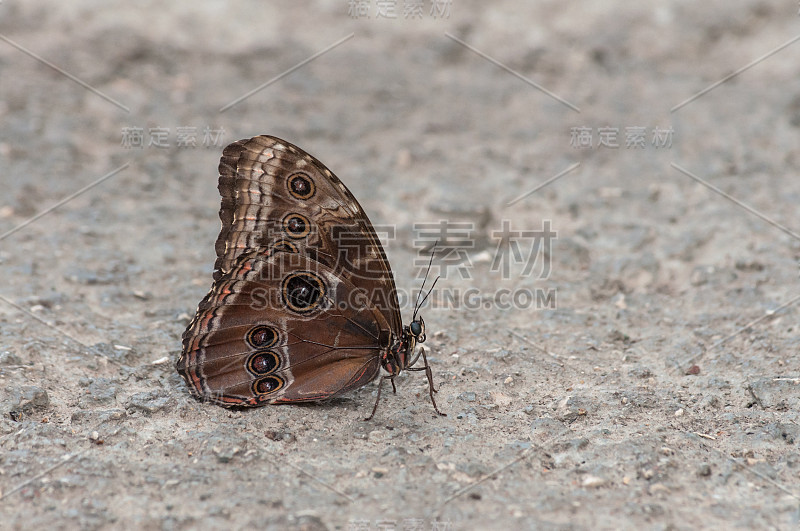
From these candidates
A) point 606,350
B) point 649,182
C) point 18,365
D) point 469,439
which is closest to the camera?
point 469,439

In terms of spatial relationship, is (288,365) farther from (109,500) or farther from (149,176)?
(149,176)

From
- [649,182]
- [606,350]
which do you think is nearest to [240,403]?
[606,350]
